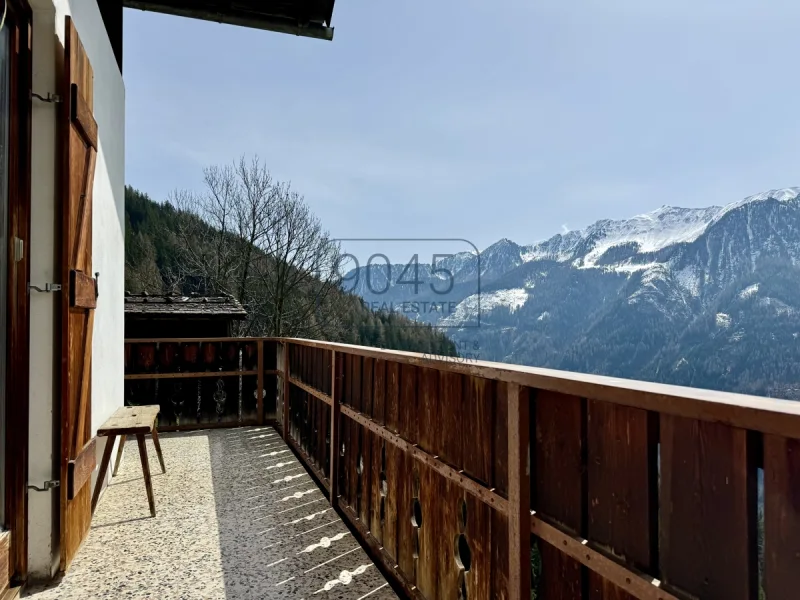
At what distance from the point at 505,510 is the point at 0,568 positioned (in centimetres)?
210

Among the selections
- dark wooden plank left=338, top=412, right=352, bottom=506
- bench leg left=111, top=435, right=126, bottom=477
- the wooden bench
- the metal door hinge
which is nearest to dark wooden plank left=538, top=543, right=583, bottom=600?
dark wooden plank left=338, top=412, right=352, bottom=506

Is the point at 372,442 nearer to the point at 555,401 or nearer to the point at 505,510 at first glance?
the point at 505,510

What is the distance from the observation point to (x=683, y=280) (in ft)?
452

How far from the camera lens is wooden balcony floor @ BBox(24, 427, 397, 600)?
2.39 meters

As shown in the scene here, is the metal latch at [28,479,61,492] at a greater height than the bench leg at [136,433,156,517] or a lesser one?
greater

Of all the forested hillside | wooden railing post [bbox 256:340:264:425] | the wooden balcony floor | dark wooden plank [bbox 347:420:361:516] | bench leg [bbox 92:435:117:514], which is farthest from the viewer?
the forested hillside

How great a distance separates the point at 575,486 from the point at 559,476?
7 cm

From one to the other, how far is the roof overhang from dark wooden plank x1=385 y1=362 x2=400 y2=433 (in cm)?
450

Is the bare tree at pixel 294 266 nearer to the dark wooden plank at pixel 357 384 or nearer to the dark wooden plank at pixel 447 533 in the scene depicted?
the dark wooden plank at pixel 357 384

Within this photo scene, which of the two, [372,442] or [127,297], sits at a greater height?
[127,297]

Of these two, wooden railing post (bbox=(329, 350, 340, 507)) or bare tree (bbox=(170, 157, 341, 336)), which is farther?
bare tree (bbox=(170, 157, 341, 336))

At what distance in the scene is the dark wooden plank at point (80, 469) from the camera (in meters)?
2.44

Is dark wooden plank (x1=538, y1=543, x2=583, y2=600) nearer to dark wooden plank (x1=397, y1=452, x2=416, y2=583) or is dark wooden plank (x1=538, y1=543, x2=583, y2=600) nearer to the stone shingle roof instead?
dark wooden plank (x1=397, y1=452, x2=416, y2=583)

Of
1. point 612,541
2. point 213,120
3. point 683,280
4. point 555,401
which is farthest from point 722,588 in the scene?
point 683,280
